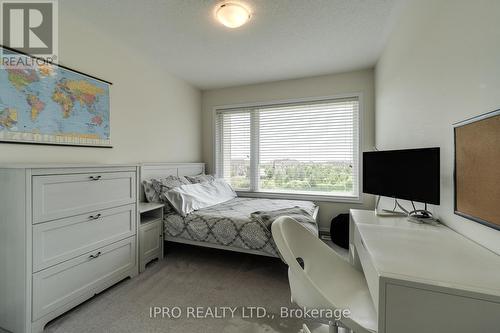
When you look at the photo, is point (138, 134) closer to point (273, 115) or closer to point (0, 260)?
point (0, 260)

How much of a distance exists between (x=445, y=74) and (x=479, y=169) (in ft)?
2.27

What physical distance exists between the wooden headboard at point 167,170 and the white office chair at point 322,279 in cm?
226

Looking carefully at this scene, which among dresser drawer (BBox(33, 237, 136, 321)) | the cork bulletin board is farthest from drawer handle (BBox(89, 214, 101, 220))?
the cork bulletin board

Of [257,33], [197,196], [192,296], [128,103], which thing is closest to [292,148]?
[197,196]

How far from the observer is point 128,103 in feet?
9.08

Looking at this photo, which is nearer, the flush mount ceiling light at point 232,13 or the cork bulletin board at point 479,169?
the cork bulletin board at point 479,169

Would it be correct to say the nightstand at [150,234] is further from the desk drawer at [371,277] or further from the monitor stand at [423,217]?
the monitor stand at [423,217]

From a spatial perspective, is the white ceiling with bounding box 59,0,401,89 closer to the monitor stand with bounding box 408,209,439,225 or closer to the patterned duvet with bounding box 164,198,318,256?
the monitor stand with bounding box 408,209,439,225

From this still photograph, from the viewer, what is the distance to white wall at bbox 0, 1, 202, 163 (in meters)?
2.08

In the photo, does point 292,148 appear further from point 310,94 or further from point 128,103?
point 128,103

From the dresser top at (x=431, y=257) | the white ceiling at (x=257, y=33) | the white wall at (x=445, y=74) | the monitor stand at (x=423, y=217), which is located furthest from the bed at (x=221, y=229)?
Result: the white ceiling at (x=257, y=33)

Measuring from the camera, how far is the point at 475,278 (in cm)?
75

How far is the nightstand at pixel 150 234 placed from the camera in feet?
7.84

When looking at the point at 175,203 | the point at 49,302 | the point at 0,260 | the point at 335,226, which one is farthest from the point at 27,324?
the point at 335,226
